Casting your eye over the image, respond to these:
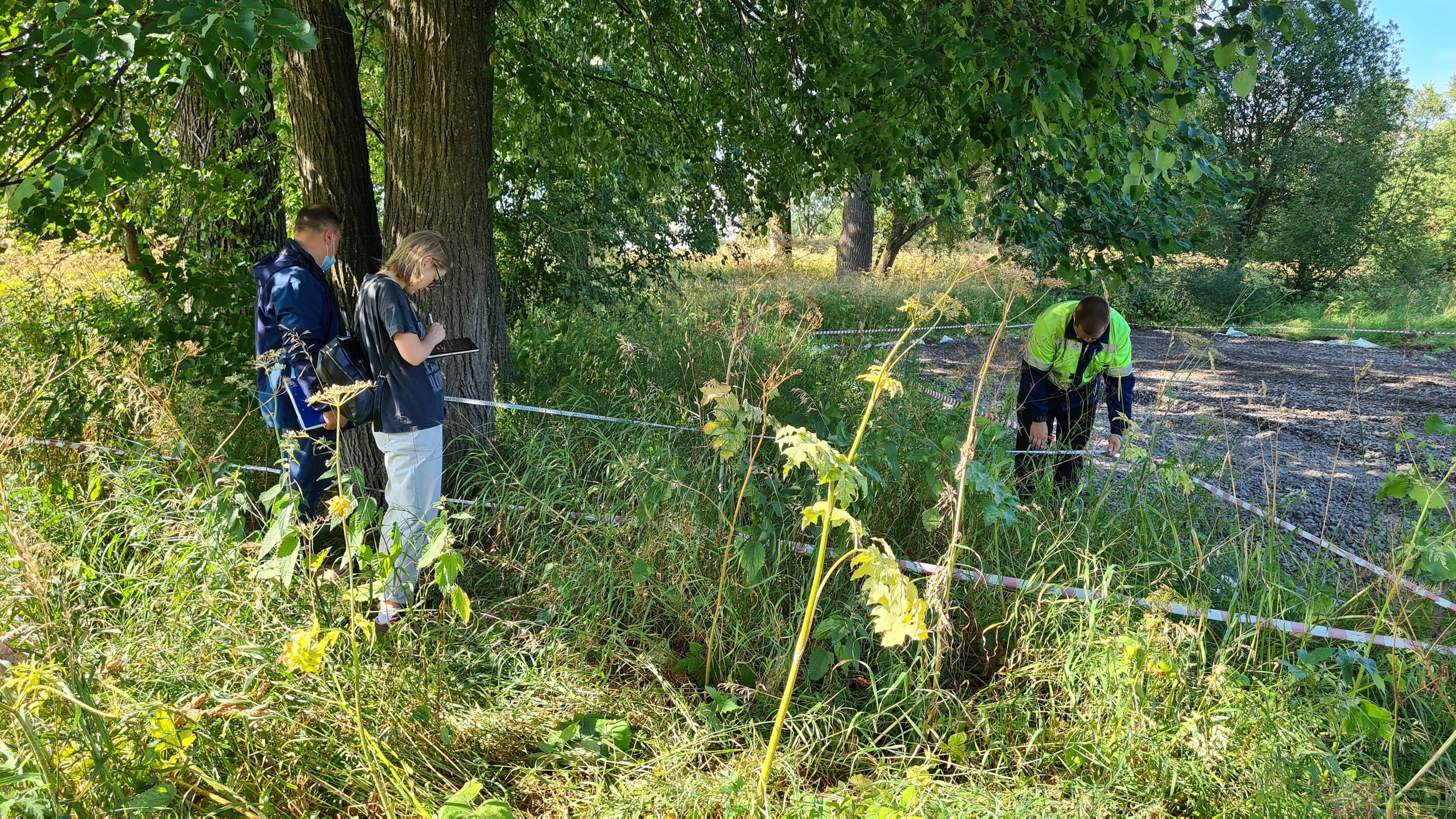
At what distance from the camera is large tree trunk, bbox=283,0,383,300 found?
3.96m

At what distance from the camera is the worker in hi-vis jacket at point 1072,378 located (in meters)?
4.25

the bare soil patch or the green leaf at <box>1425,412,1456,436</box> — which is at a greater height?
the green leaf at <box>1425,412,1456,436</box>

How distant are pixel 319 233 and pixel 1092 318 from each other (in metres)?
3.84

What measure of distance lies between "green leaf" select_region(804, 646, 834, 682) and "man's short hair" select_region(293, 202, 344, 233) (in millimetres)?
2897

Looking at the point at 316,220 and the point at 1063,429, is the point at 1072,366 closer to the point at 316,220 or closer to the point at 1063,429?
the point at 1063,429

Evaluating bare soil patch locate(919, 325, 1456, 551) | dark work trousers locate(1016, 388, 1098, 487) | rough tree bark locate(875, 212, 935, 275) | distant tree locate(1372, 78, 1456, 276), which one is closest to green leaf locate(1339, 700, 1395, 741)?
bare soil patch locate(919, 325, 1456, 551)

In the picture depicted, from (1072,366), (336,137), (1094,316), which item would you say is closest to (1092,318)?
(1094,316)

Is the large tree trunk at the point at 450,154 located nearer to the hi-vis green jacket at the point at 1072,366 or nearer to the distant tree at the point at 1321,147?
the hi-vis green jacket at the point at 1072,366

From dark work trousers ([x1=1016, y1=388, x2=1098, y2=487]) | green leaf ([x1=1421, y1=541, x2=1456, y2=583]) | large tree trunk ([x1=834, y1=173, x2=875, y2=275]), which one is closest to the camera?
green leaf ([x1=1421, y1=541, x2=1456, y2=583])

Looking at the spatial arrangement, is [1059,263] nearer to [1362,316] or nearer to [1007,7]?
[1007,7]

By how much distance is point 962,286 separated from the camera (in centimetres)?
1438

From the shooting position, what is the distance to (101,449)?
3150 millimetres

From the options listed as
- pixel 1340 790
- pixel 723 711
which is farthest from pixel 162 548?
pixel 1340 790

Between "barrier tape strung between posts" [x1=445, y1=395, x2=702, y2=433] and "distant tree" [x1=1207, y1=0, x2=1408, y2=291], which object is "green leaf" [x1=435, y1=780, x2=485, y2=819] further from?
"distant tree" [x1=1207, y1=0, x2=1408, y2=291]
